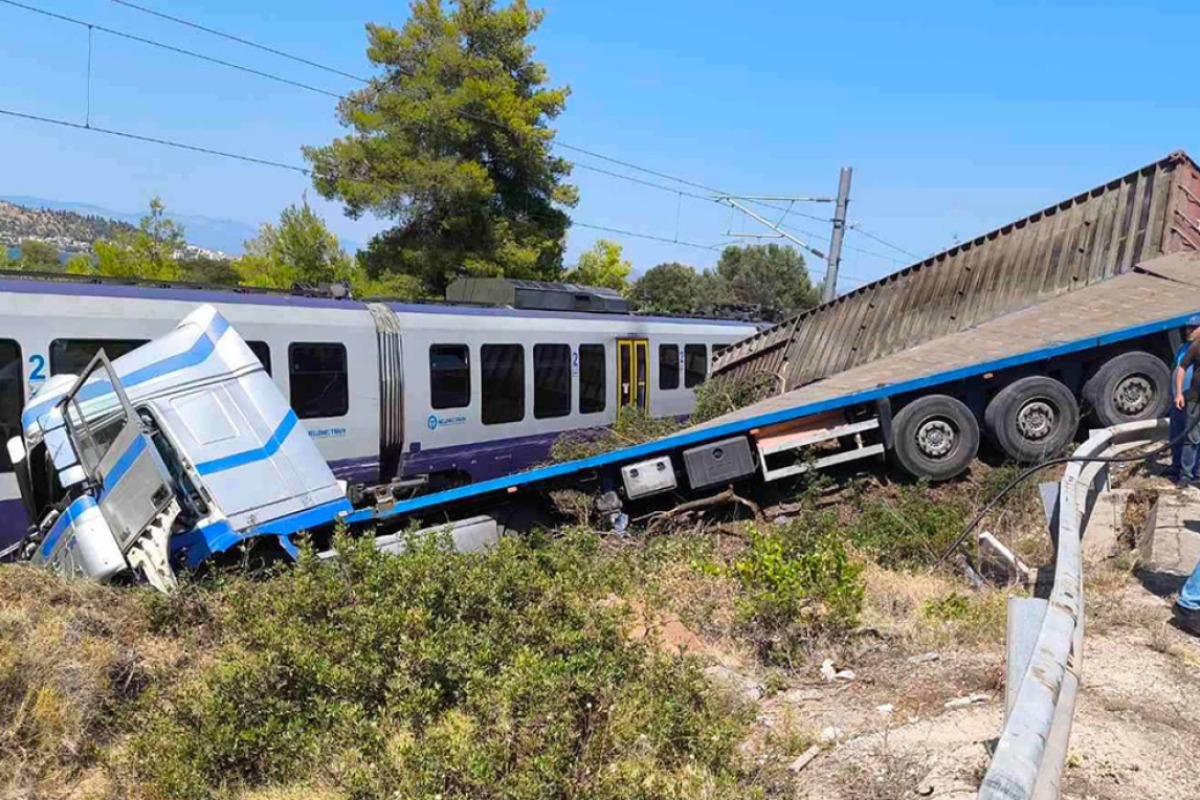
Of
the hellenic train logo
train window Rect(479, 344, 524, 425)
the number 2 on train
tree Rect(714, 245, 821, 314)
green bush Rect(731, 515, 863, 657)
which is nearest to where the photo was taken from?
green bush Rect(731, 515, 863, 657)

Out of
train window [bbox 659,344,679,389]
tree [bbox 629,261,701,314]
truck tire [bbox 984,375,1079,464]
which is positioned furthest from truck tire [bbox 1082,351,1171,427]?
tree [bbox 629,261,701,314]

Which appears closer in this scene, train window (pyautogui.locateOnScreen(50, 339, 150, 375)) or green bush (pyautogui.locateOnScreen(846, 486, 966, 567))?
green bush (pyautogui.locateOnScreen(846, 486, 966, 567))

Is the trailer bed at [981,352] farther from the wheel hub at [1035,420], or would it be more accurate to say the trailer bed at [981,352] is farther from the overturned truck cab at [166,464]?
the overturned truck cab at [166,464]

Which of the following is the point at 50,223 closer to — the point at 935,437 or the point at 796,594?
the point at 935,437

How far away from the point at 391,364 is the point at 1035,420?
6839 mm

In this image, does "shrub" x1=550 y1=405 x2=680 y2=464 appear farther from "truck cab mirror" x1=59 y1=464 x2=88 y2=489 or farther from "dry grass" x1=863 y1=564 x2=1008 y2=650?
"truck cab mirror" x1=59 y1=464 x2=88 y2=489

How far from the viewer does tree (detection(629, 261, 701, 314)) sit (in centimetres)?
5538

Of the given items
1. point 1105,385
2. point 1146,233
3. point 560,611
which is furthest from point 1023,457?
point 560,611

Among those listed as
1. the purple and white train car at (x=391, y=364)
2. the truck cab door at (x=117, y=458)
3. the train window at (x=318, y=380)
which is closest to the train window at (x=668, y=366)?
the purple and white train car at (x=391, y=364)

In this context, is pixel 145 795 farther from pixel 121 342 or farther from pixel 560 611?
pixel 121 342

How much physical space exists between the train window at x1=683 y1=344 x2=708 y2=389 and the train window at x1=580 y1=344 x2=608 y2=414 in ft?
8.06

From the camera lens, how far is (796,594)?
4871 mm

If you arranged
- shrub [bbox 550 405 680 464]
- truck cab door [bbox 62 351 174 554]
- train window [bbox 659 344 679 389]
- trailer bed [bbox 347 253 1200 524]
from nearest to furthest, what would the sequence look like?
truck cab door [bbox 62 351 174 554] → trailer bed [bbox 347 253 1200 524] → shrub [bbox 550 405 680 464] → train window [bbox 659 344 679 389]

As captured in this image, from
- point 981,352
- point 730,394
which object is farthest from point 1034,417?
point 730,394
